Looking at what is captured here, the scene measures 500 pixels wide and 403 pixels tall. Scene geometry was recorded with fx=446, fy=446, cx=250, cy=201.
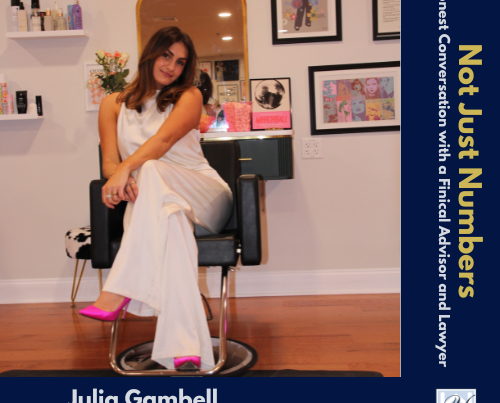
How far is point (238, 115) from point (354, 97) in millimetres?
671

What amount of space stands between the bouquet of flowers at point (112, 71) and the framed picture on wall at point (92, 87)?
209mm

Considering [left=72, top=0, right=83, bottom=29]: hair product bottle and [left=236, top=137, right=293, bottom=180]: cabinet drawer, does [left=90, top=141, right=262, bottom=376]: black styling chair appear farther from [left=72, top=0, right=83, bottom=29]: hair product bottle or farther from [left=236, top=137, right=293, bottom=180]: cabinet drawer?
[left=72, top=0, right=83, bottom=29]: hair product bottle

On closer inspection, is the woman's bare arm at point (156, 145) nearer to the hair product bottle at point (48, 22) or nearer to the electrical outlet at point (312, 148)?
the electrical outlet at point (312, 148)

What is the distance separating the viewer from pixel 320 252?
8.53 feet

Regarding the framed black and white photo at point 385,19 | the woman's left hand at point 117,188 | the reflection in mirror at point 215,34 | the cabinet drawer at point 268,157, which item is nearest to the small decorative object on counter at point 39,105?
the reflection in mirror at point 215,34

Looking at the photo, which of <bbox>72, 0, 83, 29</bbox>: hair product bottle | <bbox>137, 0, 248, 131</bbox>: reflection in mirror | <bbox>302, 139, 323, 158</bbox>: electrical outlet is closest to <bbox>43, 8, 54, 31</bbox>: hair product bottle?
<bbox>72, 0, 83, 29</bbox>: hair product bottle

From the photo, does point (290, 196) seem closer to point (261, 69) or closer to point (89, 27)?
point (261, 69)

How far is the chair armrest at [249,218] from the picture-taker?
1.53m

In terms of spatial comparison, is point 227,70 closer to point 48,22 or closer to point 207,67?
point 207,67

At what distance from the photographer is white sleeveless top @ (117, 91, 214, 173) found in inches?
65.6

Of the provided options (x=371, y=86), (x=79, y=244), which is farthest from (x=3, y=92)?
(x=371, y=86)

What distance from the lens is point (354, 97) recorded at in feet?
8.20
